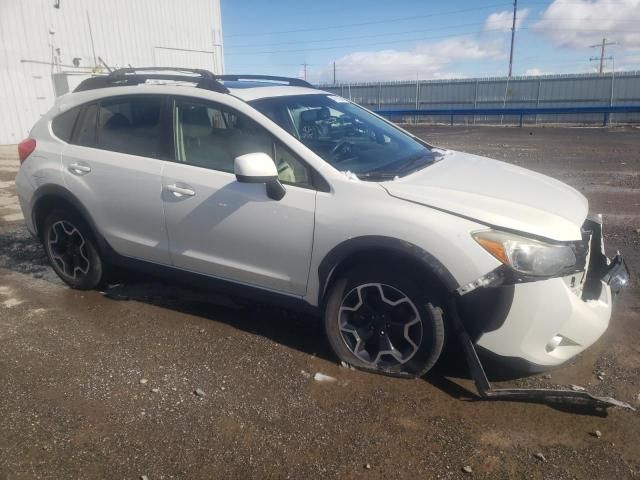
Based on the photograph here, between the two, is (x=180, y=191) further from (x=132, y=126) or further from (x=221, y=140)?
(x=132, y=126)

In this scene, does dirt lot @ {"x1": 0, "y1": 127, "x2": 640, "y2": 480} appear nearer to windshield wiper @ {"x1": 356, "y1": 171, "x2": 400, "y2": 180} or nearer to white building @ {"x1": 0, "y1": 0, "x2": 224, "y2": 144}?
Answer: windshield wiper @ {"x1": 356, "y1": 171, "x2": 400, "y2": 180}

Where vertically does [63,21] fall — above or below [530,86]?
above

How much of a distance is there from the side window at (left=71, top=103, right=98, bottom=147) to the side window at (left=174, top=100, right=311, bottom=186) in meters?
0.90

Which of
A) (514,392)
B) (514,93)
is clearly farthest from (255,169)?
(514,93)

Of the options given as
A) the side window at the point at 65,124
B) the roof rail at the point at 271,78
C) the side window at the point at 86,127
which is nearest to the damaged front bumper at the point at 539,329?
the roof rail at the point at 271,78

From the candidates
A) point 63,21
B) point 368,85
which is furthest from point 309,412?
point 368,85

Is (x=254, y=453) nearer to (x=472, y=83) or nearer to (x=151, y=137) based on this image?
(x=151, y=137)

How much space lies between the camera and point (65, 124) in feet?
14.4

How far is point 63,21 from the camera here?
56.4ft

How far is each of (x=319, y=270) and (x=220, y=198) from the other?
2.85 feet

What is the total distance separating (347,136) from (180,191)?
4.27ft

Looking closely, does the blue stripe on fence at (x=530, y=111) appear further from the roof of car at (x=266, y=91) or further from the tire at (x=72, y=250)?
the tire at (x=72, y=250)

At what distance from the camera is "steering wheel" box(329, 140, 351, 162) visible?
3.38 meters

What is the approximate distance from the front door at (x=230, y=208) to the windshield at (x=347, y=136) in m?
0.24
